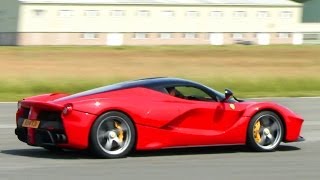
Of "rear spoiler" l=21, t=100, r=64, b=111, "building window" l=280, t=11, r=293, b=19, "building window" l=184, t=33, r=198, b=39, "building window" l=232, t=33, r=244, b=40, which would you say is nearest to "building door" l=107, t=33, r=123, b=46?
"building window" l=184, t=33, r=198, b=39

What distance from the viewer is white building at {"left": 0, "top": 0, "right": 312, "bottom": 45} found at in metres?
75.2

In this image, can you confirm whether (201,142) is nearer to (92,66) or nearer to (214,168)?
(214,168)

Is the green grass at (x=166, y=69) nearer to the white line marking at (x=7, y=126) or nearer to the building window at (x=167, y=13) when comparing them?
the white line marking at (x=7, y=126)

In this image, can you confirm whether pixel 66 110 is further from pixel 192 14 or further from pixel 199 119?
pixel 192 14

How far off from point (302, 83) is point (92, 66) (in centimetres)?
1563

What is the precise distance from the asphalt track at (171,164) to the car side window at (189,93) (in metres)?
0.78

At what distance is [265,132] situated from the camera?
36.0 ft

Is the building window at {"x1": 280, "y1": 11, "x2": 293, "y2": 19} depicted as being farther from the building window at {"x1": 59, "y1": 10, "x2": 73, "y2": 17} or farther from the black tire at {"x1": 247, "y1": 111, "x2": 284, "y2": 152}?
the black tire at {"x1": 247, "y1": 111, "x2": 284, "y2": 152}

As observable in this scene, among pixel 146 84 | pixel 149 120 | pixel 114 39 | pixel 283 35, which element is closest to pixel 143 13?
pixel 114 39

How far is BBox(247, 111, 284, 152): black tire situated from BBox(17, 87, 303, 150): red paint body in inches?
2.8

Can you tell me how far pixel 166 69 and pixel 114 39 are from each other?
123 ft

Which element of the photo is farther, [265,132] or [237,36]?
[237,36]

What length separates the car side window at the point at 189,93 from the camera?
34.9 feet

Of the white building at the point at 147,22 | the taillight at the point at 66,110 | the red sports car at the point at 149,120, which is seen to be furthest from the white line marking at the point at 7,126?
the white building at the point at 147,22
